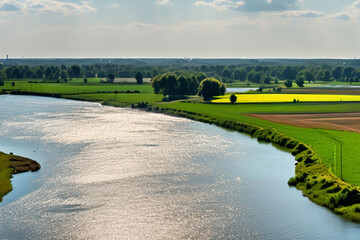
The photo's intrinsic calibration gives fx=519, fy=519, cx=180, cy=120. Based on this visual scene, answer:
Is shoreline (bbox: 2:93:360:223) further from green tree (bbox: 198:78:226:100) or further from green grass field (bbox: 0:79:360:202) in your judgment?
green tree (bbox: 198:78:226:100)

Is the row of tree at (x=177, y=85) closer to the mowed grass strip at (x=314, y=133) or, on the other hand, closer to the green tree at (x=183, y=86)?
the green tree at (x=183, y=86)

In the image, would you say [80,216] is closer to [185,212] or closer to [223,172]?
[185,212]

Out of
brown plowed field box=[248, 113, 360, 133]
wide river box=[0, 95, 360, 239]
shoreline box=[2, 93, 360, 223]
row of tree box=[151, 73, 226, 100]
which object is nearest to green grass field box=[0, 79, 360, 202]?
shoreline box=[2, 93, 360, 223]

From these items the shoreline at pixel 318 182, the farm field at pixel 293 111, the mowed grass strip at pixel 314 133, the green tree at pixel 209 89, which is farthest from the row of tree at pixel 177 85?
the shoreline at pixel 318 182

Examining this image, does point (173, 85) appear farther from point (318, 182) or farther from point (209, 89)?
point (318, 182)

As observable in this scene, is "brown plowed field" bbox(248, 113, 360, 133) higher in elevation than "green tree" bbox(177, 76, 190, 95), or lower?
lower

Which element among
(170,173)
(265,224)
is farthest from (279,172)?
(265,224)

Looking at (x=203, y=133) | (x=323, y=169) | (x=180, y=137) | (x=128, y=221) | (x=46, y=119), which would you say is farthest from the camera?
(x=46, y=119)
